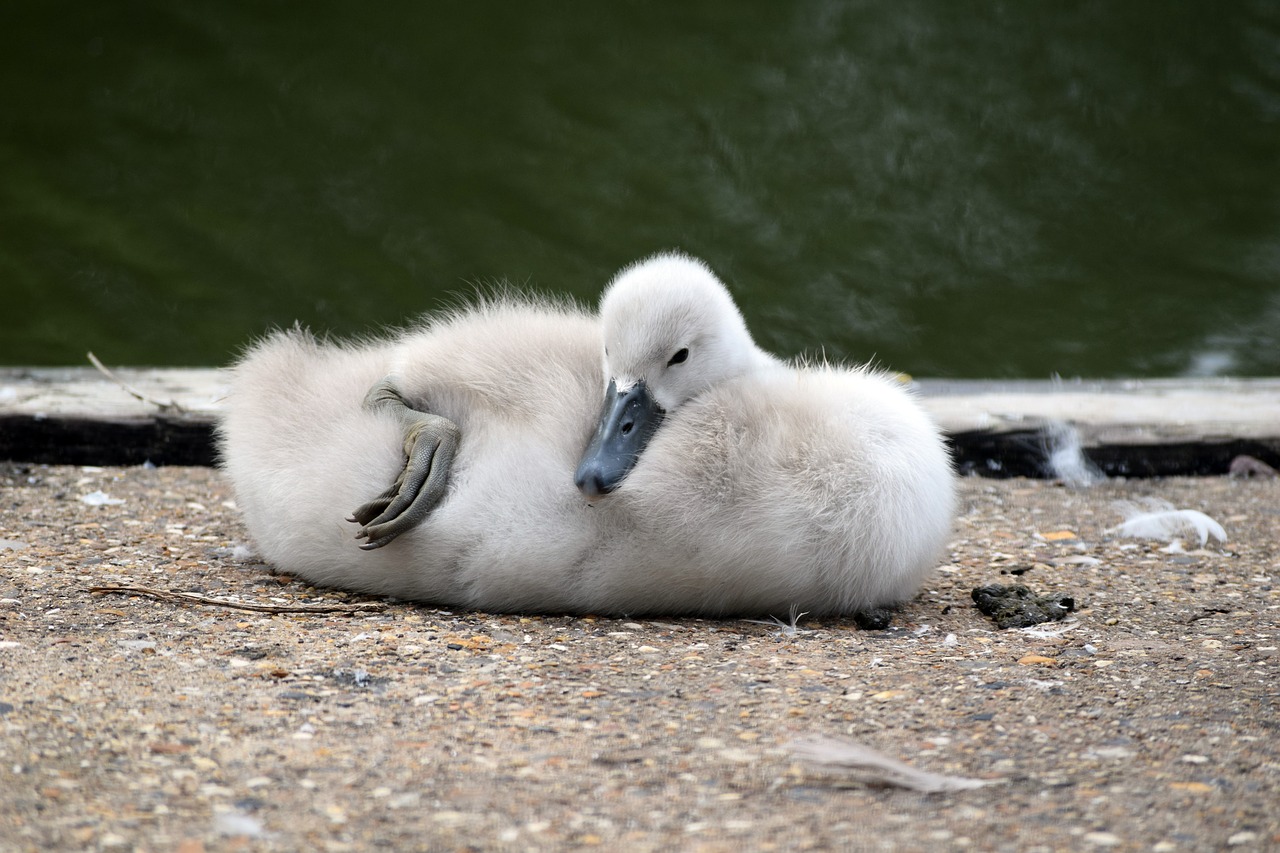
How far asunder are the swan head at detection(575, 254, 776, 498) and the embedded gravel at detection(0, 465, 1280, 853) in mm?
427

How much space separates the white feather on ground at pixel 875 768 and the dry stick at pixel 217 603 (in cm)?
124

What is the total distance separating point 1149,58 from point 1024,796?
10.5 meters

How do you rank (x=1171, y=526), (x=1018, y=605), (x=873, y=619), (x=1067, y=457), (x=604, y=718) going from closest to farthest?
1. (x=604, y=718)
2. (x=873, y=619)
3. (x=1018, y=605)
4. (x=1171, y=526)
5. (x=1067, y=457)

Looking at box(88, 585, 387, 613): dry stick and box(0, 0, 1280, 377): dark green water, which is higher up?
box(0, 0, 1280, 377): dark green water

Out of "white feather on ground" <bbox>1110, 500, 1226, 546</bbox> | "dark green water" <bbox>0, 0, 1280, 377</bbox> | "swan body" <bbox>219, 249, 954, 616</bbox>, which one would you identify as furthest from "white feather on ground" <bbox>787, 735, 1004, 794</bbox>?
"dark green water" <bbox>0, 0, 1280, 377</bbox>

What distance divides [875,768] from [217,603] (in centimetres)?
157

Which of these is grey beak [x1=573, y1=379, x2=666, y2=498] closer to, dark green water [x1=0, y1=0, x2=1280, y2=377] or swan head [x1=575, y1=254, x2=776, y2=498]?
swan head [x1=575, y1=254, x2=776, y2=498]

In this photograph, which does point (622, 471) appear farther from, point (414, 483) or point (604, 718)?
point (604, 718)

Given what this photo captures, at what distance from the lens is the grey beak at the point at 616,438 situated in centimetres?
313

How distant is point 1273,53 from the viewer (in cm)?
1169

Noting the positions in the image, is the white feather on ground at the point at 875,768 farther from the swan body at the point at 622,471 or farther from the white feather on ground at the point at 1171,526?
the white feather on ground at the point at 1171,526

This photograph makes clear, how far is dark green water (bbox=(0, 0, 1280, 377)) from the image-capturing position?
332 inches

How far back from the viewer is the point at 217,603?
10.7 feet

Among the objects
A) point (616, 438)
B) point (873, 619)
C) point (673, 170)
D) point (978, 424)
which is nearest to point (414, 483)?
point (616, 438)
